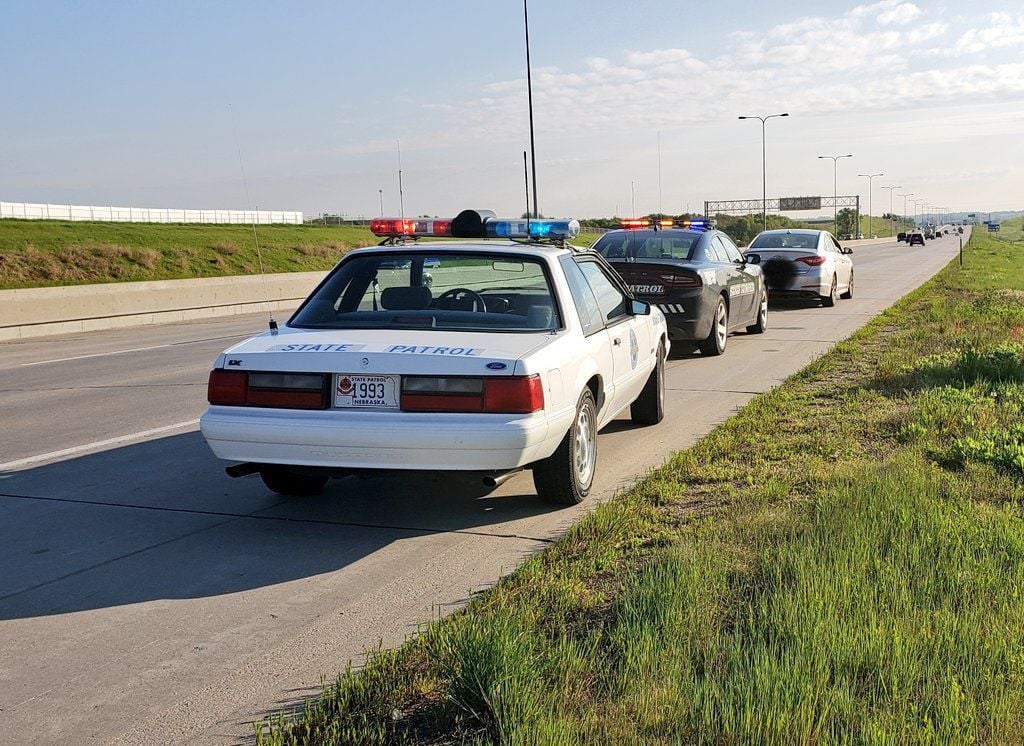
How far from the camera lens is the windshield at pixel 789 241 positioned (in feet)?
70.5

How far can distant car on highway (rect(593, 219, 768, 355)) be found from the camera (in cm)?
1262

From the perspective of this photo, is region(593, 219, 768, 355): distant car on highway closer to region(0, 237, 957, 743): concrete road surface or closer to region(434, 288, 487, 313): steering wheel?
region(0, 237, 957, 743): concrete road surface

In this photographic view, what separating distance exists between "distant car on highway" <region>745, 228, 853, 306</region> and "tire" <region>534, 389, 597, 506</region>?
14.8 m

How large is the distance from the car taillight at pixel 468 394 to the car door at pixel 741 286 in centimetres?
898

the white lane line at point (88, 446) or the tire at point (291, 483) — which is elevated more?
the tire at point (291, 483)

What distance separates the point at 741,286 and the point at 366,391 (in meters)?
9.88

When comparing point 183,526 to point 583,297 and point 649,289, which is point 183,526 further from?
point 649,289

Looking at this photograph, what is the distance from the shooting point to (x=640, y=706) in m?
3.29

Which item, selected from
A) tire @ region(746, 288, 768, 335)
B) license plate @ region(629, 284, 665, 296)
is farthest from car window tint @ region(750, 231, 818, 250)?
license plate @ region(629, 284, 665, 296)

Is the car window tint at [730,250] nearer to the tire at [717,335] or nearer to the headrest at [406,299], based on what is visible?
the tire at [717,335]

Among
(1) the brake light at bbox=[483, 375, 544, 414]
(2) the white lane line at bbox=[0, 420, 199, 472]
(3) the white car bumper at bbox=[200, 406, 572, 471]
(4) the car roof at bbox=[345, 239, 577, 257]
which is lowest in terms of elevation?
(2) the white lane line at bbox=[0, 420, 199, 472]

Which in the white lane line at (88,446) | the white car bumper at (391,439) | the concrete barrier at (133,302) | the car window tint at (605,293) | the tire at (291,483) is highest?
the car window tint at (605,293)

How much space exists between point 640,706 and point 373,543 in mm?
2533

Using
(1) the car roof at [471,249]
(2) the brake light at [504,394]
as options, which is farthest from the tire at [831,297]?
(2) the brake light at [504,394]
